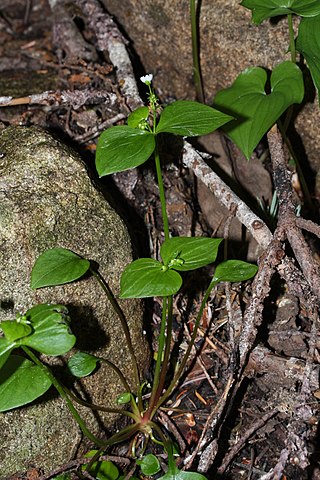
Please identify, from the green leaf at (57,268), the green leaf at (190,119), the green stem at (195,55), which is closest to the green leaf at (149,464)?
the green leaf at (57,268)

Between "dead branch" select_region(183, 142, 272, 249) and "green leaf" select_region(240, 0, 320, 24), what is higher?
"green leaf" select_region(240, 0, 320, 24)

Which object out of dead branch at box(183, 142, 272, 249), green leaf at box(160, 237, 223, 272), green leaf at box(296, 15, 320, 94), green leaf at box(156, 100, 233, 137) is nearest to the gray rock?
green leaf at box(160, 237, 223, 272)

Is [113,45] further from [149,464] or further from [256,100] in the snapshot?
[149,464]

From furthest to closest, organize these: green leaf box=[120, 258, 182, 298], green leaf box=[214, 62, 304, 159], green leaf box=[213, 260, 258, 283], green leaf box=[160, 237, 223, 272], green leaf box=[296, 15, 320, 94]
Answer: green leaf box=[214, 62, 304, 159], green leaf box=[296, 15, 320, 94], green leaf box=[213, 260, 258, 283], green leaf box=[160, 237, 223, 272], green leaf box=[120, 258, 182, 298]

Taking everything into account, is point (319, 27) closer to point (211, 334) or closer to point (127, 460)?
point (211, 334)

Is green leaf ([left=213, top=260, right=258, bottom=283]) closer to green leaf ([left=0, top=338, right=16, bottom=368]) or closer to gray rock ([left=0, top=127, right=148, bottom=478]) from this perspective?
gray rock ([left=0, top=127, right=148, bottom=478])

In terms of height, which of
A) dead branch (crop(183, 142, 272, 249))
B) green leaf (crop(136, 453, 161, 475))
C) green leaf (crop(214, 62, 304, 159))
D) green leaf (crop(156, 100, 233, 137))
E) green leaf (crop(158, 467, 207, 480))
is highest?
green leaf (crop(156, 100, 233, 137))
